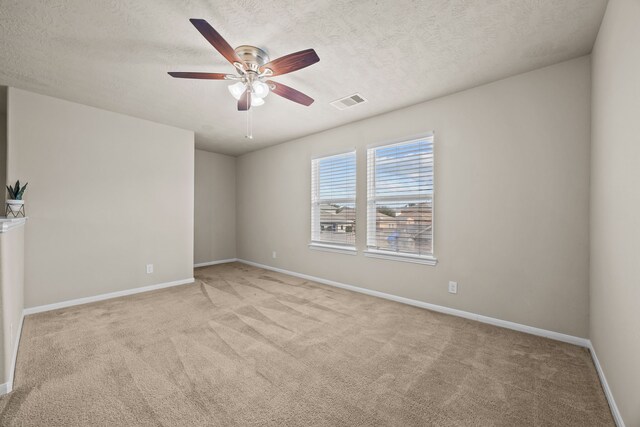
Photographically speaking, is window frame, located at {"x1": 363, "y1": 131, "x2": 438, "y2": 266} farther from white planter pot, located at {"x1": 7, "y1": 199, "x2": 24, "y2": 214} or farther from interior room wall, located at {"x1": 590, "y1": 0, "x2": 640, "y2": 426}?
white planter pot, located at {"x1": 7, "y1": 199, "x2": 24, "y2": 214}

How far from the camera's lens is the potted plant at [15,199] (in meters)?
2.84

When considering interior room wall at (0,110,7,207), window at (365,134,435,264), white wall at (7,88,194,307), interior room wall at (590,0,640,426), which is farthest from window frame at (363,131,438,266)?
interior room wall at (0,110,7,207)

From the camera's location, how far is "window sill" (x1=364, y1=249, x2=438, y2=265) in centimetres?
327

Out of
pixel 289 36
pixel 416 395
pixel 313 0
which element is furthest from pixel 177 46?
pixel 416 395

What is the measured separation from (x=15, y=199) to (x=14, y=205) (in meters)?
0.07

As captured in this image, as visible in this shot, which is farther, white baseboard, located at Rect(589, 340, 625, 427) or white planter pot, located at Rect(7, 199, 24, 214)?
→ white planter pot, located at Rect(7, 199, 24, 214)

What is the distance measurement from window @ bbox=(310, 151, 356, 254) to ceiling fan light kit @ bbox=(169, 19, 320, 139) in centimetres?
187

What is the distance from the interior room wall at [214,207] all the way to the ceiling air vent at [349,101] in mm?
3747

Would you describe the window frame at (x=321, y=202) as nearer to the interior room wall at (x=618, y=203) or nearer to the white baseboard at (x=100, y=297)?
the white baseboard at (x=100, y=297)

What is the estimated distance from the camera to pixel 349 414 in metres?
1.57

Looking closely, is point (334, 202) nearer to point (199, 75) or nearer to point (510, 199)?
point (510, 199)

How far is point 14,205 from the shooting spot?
285 cm

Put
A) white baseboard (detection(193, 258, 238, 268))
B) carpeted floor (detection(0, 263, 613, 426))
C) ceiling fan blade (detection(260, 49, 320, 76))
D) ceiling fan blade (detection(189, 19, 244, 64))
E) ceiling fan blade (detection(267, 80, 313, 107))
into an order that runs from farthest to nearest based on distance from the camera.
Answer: white baseboard (detection(193, 258, 238, 268))
ceiling fan blade (detection(267, 80, 313, 107))
ceiling fan blade (detection(260, 49, 320, 76))
carpeted floor (detection(0, 263, 613, 426))
ceiling fan blade (detection(189, 19, 244, 64))

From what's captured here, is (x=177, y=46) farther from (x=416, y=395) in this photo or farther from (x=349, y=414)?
(x=416, y=395)
